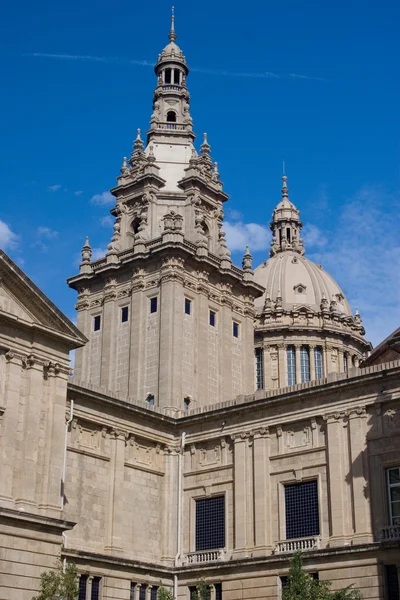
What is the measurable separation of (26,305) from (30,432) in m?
5.82

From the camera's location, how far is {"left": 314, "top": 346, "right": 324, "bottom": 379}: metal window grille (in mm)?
94287

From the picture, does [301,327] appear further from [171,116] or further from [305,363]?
[171,116]

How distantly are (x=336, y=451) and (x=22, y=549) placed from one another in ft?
56.7

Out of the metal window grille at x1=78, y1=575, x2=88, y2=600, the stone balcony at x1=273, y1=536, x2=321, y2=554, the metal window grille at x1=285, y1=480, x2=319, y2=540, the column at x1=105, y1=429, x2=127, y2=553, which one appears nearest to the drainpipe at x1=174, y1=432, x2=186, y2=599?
the column at x1=105, y1=429, x2=127, y2=553

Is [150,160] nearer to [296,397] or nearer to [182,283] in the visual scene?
[182,283]

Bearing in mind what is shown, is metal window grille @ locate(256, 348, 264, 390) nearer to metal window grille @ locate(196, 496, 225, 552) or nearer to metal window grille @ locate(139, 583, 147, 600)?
metal window grille @ locate(196, 496, 225, 552)

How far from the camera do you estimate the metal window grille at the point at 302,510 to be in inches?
1957

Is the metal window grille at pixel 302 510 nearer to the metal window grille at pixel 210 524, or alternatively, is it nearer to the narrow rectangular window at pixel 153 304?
the metal window grille at pixel 210 524

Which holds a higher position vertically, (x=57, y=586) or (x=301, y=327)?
(x=301, y=327)

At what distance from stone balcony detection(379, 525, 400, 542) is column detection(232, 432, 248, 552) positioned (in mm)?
7954

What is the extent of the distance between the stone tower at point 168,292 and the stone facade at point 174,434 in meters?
0.14

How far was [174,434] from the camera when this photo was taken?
56.5 m

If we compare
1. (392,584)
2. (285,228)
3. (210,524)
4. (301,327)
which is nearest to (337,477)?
(392,584)

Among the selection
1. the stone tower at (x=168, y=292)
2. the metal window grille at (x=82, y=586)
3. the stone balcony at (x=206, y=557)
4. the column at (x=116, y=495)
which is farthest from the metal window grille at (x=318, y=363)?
the metal window grille at (x=82, y=586)
